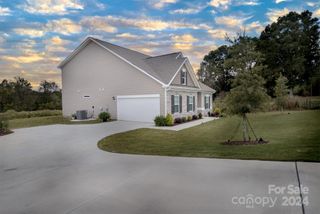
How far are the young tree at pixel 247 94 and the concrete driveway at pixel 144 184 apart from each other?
10.4 ft

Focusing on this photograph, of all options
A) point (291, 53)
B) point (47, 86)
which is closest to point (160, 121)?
point (47, 86)

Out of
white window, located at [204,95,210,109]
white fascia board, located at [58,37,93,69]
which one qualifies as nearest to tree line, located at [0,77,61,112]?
white fascia board, located at [58,37,93,69]

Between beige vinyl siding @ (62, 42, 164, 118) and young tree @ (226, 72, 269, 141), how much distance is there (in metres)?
9.05

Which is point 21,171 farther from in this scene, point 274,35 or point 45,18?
point 274,35

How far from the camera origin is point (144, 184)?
509 centimetres

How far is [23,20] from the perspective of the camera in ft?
45.8

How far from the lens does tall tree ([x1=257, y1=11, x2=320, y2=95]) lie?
146ft

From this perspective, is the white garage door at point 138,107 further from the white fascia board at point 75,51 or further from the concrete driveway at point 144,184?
the concrete driveway at point 144,184

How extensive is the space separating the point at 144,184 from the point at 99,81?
17476 mm

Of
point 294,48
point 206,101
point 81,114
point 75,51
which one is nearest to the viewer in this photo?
point 81,114

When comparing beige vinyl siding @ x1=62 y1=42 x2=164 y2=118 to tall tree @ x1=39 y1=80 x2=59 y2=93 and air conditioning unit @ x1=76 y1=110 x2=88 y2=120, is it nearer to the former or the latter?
air conditioning unit @ x1=76 y1=110 x2=88 y2=120

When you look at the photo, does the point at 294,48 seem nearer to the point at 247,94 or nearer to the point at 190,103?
the point at 190,103

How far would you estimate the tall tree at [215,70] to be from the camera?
4038 cm

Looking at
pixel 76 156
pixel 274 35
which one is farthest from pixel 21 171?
pixel 274 35
